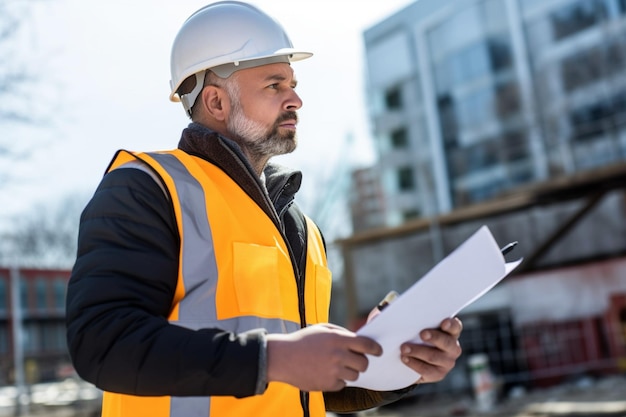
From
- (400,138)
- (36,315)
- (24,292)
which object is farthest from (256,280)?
(36,315)

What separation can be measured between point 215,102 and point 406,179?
155 ft

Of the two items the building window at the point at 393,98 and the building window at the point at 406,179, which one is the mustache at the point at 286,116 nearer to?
the building window at the point at 393,98

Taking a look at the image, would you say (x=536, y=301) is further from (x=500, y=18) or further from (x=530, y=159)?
(x=500, y=18)

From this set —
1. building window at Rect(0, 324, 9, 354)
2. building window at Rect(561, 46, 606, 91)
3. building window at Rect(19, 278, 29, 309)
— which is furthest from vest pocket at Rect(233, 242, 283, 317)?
building window at Rect(0, 324, 9, 354)

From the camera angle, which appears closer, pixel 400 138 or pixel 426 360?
pixel 426 360

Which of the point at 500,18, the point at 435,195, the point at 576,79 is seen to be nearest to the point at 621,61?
the point at 576,79

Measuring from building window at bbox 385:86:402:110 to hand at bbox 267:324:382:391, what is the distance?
4527 centimetres

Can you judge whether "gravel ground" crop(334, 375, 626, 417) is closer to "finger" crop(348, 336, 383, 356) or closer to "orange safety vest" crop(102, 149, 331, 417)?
"orange safety vest" crop(102, 149, 331, 417)

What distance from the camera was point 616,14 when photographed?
30.8m

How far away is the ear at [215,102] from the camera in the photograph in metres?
2.03

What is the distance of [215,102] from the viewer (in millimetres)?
2053

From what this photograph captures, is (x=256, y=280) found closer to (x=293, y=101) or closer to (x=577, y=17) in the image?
(x=293, y=101)

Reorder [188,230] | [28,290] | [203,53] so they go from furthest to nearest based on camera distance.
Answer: [28,290]
[203,53]
[188,230]

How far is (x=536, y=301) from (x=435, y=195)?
84.6ft
